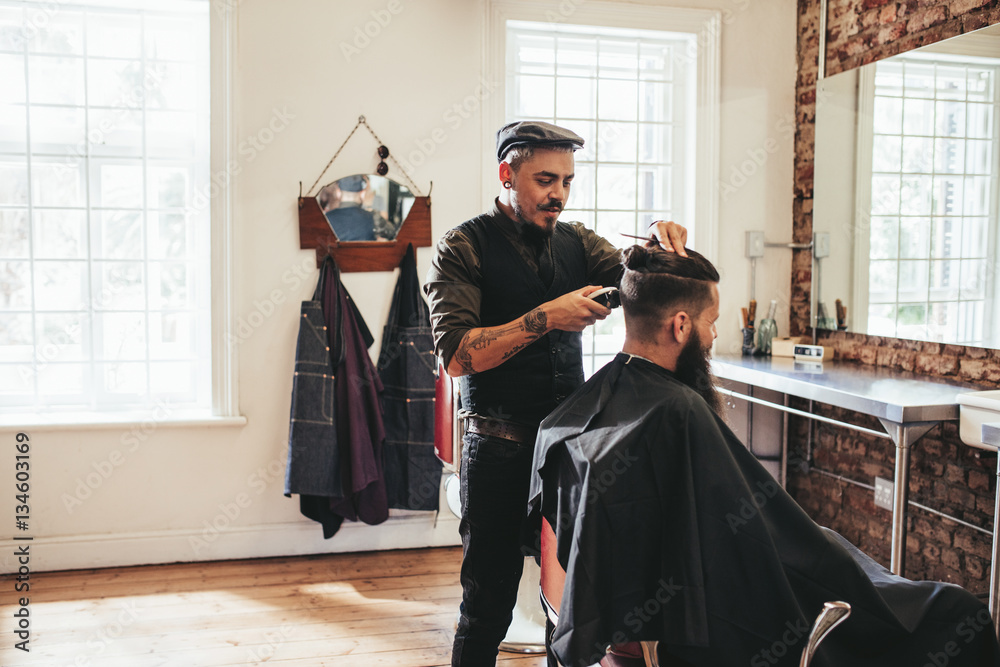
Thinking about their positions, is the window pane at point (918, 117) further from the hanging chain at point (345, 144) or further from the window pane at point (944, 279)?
the hanging chain at point (345, 144)

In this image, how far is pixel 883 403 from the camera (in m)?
2.31

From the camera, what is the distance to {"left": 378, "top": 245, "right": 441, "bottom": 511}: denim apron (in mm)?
3281

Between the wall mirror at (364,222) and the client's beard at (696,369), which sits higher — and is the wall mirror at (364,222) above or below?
above

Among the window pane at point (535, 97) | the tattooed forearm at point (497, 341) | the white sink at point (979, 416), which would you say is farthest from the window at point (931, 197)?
the tattooed forearm at point (497, 341)

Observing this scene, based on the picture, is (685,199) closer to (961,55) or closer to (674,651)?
(961,55)

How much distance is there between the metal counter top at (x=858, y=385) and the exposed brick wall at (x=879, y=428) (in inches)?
4.9

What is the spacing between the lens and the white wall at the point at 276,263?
3.13 metres

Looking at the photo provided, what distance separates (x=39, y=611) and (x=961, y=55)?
390 centimetres

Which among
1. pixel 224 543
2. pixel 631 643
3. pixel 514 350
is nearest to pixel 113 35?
pixel 224 543

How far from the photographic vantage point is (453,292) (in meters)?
1.79

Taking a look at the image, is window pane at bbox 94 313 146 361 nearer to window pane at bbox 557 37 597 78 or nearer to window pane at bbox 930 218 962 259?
window pane at bbox 557 37 597 78

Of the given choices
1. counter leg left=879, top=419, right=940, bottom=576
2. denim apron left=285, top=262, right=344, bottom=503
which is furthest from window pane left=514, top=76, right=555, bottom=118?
counter leg left=879, top=419, right=940, bottom=576

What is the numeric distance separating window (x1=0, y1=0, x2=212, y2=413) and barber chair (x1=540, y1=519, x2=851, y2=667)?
7.30 ft

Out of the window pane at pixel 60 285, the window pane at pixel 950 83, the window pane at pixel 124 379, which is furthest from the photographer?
the window pane at pixel 124 379
